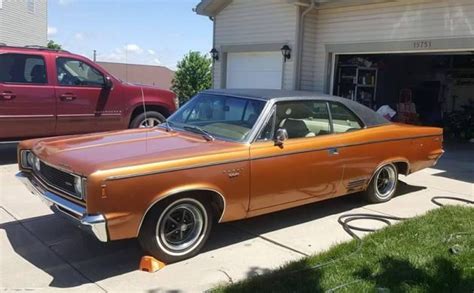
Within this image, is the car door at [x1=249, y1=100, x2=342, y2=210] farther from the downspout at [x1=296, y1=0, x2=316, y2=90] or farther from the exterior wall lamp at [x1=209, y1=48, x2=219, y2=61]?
the exterior wall lamp at [x1=209, y1=48, x2=219, y2=61]

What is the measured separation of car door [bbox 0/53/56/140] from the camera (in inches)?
320

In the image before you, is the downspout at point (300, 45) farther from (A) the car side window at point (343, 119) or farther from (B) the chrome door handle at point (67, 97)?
(A) the car side window at point (343, 119)

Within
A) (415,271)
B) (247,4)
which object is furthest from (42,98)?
(247,4)

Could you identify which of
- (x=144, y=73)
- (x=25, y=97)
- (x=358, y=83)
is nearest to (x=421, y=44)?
→ (x=358, y=83)

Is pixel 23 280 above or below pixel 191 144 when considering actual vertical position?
below

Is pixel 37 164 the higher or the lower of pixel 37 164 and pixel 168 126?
the lower

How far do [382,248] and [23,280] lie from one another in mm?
3132

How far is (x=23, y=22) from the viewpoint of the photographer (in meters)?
24.6

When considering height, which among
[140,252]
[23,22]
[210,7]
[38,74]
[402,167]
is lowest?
[140,252]

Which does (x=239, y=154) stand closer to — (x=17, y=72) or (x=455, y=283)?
(x=455, y=283)

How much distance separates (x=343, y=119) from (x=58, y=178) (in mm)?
3298

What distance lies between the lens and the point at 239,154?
4625mm

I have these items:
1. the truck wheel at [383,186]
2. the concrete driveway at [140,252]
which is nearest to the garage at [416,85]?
the truck wheel at [383,186]

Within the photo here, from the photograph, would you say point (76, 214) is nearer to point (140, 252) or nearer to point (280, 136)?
point (140, 252)
